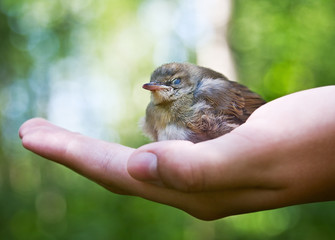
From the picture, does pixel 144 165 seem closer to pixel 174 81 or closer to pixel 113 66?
pixel 174 81

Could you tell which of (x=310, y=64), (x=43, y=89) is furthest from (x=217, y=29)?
(x=43, y=89)

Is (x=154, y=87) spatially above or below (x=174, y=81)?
below

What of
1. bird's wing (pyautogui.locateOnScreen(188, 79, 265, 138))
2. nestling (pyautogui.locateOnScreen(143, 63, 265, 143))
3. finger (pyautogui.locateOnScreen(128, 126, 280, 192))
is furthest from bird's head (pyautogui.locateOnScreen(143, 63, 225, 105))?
finger (pyautogui.locateOnScreen(128, 126, 280, 192))

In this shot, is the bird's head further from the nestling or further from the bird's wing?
the bird's wing

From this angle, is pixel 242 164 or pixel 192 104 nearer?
pixel 242 164

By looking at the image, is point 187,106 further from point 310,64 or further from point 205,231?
point 310,64

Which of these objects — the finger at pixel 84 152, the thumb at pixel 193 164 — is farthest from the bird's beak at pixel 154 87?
the thumb at pixel 193 164

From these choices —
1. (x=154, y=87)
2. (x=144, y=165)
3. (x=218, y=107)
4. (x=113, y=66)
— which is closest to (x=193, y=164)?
(x=144, y=165)

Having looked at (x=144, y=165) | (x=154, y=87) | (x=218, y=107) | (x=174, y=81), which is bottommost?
(x=144, y=165)
